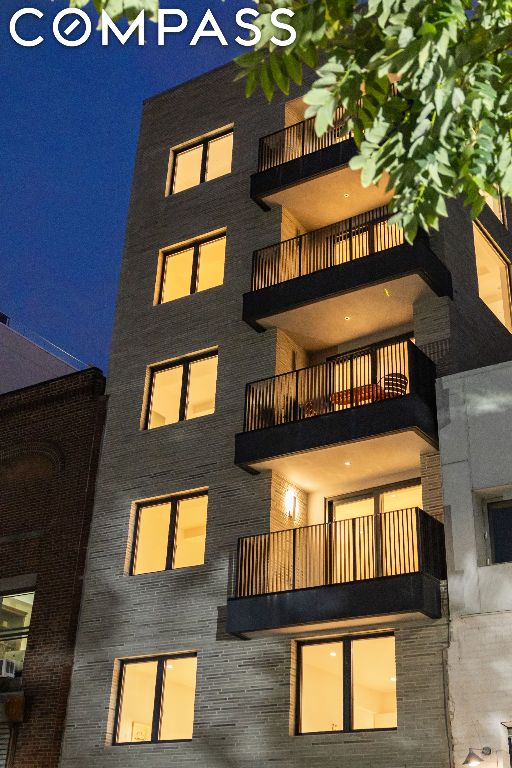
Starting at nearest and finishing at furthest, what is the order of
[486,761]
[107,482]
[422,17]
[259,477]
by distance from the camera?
1. [422,17]
2. [486,761]
3. [259,477]
4. [107,482]

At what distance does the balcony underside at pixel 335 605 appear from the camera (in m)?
15.7

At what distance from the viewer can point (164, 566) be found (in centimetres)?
1975

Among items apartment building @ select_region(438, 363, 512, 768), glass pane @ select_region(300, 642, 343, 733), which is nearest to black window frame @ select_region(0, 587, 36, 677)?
glass pane @ select_region(300, 642, 343, 733)

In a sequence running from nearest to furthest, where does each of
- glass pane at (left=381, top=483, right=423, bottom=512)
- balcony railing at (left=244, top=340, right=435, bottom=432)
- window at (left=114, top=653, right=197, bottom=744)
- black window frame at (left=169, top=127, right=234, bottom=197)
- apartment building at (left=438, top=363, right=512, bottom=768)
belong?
apartment building at (left=438, top=363, right=512, bottom=768), window at (left=114, top=653, right=197, bottom=744), glass pane at (left=381, top=483, right=423, bottom=512), balcony railing at (left=244, top=340, right=435, bottom=432), black window frame at (left=169, top=127, right=234, bottom=197)

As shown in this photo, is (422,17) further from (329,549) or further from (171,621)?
(171,621)

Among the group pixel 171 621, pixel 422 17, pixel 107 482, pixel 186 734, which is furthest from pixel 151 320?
pixel 422 17

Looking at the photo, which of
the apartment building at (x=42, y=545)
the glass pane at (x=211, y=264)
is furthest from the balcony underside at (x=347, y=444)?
the glass pane at (x=211, y=264)

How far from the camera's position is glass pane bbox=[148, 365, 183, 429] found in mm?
21703

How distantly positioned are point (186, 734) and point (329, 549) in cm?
427

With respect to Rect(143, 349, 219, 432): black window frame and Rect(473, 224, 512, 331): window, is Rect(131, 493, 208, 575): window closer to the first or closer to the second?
Rect(143, 349, 219, 432): black window frame

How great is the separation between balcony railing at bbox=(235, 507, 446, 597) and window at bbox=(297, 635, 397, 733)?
1.18 metres

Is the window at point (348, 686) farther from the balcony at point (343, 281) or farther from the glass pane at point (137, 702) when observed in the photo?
the balcony at point (343, 281)

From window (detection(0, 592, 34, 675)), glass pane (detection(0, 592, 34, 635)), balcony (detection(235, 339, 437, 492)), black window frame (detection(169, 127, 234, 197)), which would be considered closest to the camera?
balcony (detection(235, 339, 437, 492))

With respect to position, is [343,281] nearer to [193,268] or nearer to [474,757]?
[193,268]
